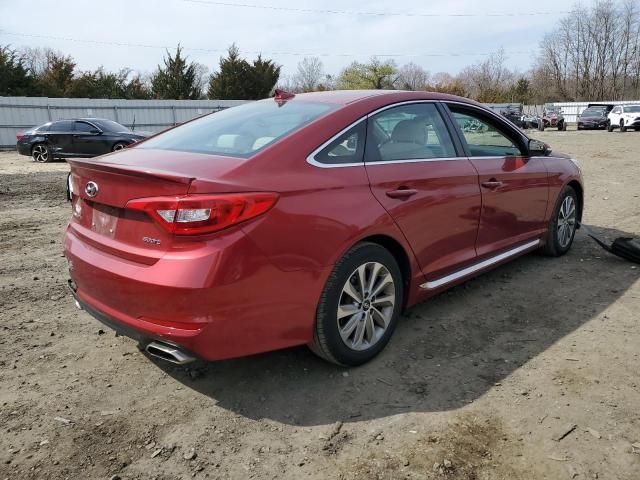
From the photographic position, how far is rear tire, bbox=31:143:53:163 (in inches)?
640

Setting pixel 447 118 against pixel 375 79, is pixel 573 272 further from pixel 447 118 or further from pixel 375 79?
pixel 375 79

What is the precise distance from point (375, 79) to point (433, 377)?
2593 inches

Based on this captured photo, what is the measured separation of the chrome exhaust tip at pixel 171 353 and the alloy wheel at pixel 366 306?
87cm

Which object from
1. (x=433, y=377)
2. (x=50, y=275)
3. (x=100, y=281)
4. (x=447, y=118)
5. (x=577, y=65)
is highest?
(x=577, y=65)

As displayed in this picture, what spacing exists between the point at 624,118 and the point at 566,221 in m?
30.7

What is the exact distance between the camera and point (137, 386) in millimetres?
2967

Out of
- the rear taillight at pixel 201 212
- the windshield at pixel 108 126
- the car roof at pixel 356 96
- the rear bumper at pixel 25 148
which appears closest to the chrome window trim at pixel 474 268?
the car roof at pixel 356 96

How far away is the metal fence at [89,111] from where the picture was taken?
910 inches

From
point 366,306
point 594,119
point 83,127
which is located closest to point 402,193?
point 366,306

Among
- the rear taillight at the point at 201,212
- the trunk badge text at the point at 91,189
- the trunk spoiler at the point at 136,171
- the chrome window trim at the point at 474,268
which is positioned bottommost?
the chrome window trim at the point at 474,268

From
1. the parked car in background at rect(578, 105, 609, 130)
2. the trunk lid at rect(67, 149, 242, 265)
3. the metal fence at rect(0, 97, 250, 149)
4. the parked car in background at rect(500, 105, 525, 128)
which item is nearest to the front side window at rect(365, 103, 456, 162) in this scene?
the trunk lid at rect(67, 149, 242, 265)

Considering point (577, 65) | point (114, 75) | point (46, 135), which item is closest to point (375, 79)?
point (577, 65)

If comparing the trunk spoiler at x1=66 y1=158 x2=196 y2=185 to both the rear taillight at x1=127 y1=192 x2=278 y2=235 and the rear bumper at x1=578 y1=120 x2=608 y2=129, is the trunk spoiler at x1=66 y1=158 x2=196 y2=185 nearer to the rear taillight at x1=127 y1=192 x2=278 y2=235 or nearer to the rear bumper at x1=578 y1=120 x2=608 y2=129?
the rear taillight at x1=127 y1=192 x2=278 y2=235

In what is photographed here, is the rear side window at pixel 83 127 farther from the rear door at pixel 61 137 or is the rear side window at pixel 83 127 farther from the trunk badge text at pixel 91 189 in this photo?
the trunk badge text at pixel 91 189
